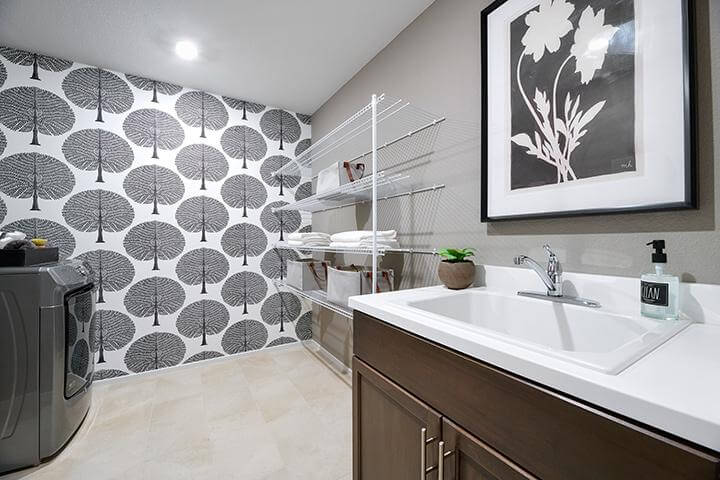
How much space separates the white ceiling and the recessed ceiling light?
39mm

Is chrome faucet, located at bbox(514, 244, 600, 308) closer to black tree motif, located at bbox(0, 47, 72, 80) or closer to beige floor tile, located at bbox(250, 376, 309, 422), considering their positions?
beige floor tile, located at bbox(250, 376, 309, 422)

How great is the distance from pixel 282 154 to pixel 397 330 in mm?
2492

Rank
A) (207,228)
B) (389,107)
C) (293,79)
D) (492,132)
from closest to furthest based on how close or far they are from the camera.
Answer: (492,132), (389,107), (293,79), (207,228)

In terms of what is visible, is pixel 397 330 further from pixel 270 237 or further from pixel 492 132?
pixel 270 237

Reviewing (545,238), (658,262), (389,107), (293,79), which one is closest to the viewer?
(658,262)

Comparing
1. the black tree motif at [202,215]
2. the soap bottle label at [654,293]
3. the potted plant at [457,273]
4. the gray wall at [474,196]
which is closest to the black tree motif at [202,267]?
the black tree motif at [202,215]

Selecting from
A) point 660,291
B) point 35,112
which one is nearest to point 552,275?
point 660,291

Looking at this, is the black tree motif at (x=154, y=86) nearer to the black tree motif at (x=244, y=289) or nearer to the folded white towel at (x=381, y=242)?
the black tree motif at (x=244, y=289)

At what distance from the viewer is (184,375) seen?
240cm

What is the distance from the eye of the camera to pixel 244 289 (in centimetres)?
275

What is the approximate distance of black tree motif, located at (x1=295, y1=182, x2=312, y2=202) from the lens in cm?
303

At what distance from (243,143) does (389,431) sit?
2591mm

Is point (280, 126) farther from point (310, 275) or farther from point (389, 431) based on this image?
point (389, 431)

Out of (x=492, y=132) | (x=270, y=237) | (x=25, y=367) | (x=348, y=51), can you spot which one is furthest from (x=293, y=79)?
(x=25, y=367)
